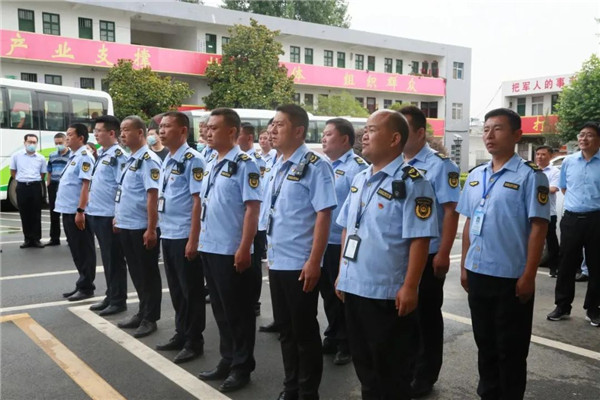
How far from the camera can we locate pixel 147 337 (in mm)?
4488

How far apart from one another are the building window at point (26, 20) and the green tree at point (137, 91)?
159 inches

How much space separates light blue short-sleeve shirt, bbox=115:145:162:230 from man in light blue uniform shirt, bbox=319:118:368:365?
4.96 ft

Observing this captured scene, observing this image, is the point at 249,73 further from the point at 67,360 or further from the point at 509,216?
the point at 509,216

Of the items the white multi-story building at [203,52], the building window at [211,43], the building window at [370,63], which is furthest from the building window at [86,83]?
the building window at [370,63]

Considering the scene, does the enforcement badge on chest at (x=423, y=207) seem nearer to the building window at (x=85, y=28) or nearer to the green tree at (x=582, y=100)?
the green tree at (x=582, y=100)

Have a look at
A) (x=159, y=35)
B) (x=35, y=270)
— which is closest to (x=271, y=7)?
(x=159, y=35)

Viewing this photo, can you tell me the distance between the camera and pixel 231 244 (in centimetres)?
355

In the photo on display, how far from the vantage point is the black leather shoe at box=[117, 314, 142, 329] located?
4691 mm

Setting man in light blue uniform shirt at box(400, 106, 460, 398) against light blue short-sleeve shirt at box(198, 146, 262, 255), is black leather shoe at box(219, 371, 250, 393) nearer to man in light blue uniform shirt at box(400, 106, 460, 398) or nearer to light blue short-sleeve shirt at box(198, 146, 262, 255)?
light blue short-sleeve shirt at box(198, 146, 262, 255)

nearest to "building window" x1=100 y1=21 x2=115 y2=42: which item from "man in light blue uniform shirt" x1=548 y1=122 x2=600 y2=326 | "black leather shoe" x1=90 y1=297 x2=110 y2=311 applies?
"black leather shoe" x1=90 y1=297 x2=110 y2=311

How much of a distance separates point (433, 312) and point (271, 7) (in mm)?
37856

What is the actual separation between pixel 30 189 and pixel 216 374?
22.5ft

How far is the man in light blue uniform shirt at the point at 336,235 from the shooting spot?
416 centimetres

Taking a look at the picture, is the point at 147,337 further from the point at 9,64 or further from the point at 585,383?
the point at 9,64
